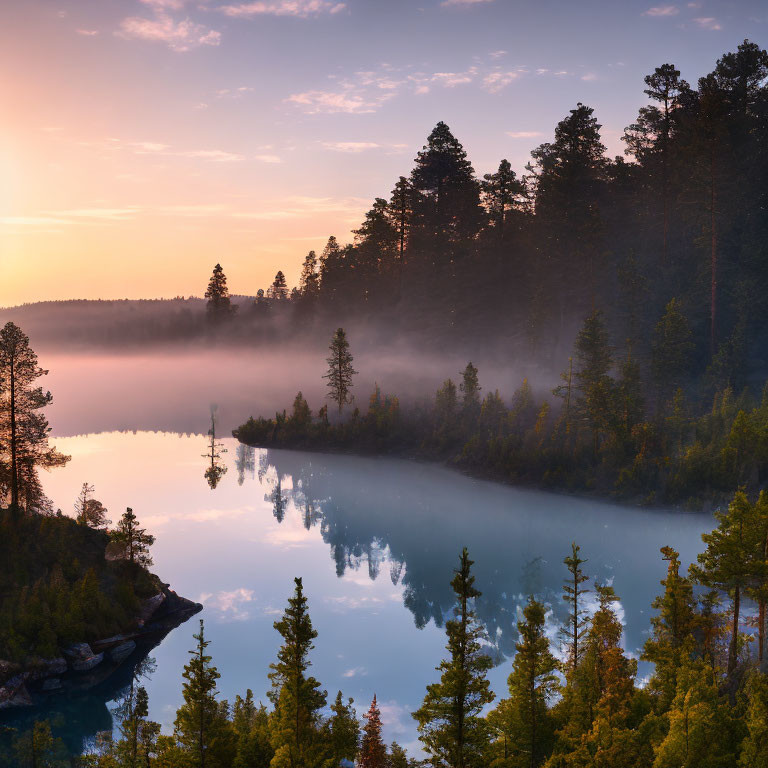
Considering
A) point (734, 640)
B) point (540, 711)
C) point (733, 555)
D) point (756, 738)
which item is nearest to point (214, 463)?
point (540, 711)

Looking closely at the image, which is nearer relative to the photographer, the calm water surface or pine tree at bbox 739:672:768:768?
pine tree at bbox 739:672:768:768

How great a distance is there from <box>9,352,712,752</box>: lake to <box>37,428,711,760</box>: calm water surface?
5.7 inches

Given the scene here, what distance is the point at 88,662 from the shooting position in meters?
36.8

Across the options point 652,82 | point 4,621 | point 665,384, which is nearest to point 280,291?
point 652,82

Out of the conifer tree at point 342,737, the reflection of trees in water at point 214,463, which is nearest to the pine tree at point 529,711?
the conifer tree at point 342,737

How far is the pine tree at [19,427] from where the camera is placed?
1719 inches

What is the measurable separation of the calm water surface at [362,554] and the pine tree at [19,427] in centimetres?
1148

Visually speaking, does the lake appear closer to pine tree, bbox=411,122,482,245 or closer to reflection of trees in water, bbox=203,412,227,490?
reflection of trees in water, bbox=203,412,227,490

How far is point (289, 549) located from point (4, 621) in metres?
24.8

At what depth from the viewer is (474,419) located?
8375 centimetres

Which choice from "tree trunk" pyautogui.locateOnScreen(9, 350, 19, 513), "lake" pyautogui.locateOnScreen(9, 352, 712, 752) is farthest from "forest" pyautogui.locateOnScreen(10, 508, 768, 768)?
"tree trunk" pyautogui.locateOnScreen(9, 350, 19, 513)

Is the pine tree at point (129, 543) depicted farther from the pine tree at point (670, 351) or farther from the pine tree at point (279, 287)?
the pine tree at point (279, 287)

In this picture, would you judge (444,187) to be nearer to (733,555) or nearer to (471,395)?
(471,395)

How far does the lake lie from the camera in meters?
37.4
